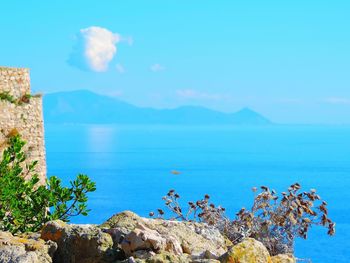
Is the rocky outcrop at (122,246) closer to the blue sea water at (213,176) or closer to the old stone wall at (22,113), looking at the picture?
the old stone wall at (22,113)

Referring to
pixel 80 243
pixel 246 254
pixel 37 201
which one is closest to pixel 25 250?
A: pixel 80 243

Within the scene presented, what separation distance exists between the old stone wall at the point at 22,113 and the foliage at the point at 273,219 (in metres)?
5.16

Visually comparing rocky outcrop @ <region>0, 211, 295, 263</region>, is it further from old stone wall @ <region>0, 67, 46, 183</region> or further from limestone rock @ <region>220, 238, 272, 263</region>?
old stone wall @ <region>0, 67, 46, 183</region>

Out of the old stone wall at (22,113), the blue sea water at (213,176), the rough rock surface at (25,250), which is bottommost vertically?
the rough rock surface at (25,250)

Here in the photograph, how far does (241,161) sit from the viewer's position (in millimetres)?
131875

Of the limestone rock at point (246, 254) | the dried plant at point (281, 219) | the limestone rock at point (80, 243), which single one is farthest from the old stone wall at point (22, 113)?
the limestone rock at point (246, 254)

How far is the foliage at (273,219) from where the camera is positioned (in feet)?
39.4

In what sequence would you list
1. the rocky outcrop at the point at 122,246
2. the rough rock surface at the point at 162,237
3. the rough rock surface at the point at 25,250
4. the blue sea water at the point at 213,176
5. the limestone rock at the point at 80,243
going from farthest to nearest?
the blue sea water at the point at 213,176 < the limestone rock at the point at 80,243 < the rough rock surface at the point at 162,237 < the rocky outcrop at the point at 122,246 < the rough rock surface at the point at 25,250

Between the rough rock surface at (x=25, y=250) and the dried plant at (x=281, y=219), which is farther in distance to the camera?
the dried plant at (x=281, y=219)

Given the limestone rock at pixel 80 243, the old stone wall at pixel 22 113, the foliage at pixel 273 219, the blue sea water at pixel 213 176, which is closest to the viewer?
the limestone rock at pixel 80 243

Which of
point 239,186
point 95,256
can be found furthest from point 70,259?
point 239,186

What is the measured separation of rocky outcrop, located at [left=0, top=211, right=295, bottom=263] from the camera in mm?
7008

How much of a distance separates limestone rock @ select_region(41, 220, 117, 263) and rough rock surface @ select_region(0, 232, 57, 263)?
134 millimetres

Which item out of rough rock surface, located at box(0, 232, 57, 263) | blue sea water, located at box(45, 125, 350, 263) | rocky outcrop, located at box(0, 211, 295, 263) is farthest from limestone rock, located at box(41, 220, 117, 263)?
blue sea water, located at box(45, 125, 350, 263)
